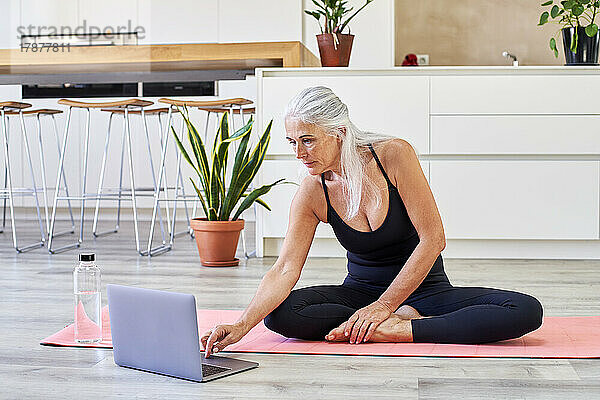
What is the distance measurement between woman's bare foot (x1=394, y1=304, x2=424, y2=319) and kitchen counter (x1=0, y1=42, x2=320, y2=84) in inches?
86.4

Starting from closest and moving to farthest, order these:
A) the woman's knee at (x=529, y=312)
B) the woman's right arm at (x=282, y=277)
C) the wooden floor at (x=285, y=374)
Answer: the wooden floor at (x=285, y=374) < the woman's right arm at (x=282, y=277) < the woman's knee at (x=529, y=312)

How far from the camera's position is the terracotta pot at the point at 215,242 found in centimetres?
394

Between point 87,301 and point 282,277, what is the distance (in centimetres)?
51

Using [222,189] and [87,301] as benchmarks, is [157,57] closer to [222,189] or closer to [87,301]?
[222,189]

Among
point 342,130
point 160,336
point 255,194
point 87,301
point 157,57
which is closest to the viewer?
point 160,336

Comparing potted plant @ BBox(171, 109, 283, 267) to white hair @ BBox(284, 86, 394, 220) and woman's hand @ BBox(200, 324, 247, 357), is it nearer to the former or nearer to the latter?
white hair @ BBox(284, 86, 394, 220)

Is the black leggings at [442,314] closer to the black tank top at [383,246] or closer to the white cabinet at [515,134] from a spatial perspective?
the black tank top at [383,246]

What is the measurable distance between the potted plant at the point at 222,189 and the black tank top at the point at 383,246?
62.4 inches

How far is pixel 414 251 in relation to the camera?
2.15m

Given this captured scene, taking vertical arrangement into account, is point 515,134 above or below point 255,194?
above

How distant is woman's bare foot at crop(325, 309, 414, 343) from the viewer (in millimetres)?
2162

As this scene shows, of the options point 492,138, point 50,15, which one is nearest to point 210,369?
point 492,138

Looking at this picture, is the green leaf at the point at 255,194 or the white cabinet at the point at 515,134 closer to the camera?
the green leaf at the point at 255,194

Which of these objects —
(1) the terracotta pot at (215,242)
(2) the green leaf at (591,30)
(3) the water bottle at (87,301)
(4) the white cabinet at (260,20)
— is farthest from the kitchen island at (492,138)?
(4) the white cabinet at (260,20)
